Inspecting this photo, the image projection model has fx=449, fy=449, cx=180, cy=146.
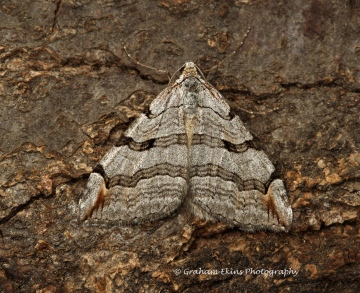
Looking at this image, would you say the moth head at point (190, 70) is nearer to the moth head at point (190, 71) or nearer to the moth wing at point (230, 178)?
the moth head at point (190, 71)

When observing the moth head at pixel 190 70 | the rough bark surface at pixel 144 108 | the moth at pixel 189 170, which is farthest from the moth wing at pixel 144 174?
the moth head at pixel 190 70

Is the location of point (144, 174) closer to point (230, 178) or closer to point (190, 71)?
point (230, 178)

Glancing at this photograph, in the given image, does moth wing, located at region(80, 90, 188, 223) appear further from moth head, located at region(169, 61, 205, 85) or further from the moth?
moth head, located at region(169, 61, 205, 85)

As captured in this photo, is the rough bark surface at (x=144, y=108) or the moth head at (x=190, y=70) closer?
the rough bark surface at (x=144, y=108)

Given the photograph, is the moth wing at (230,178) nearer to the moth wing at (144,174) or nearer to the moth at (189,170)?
the moth at (189,170)

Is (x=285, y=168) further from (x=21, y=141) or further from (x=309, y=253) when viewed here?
(x=21, y=141)

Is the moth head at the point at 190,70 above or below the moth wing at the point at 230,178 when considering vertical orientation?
above

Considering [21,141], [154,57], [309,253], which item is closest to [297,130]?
[309,253]

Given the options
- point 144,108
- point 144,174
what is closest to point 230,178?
point 144,174
